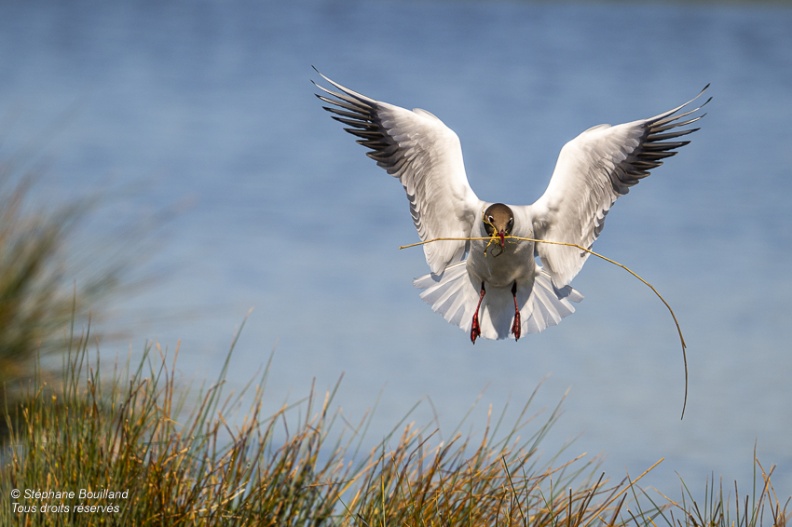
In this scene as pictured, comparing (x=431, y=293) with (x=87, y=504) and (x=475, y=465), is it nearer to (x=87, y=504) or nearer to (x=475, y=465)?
(x=475, y=465)

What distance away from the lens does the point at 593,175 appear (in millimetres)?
4227

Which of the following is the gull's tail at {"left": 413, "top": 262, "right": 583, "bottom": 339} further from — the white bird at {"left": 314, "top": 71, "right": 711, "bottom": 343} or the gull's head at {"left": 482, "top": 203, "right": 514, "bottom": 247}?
the gull's head at {"left": 482, "top": 203, "right": 514, "bottom": 247}

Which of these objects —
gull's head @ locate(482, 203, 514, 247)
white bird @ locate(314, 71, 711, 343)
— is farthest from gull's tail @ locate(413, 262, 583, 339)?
gull's head @ locate(482, 203, 514, 247)

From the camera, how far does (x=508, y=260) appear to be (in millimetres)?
4004

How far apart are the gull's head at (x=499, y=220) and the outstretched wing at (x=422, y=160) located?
0.29 m

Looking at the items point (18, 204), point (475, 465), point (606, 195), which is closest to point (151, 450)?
point (475, 465)

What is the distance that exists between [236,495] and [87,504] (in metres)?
0.43

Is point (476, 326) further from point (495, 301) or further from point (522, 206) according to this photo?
point (522, 206)

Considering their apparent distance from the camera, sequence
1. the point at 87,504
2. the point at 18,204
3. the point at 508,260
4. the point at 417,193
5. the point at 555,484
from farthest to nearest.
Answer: the point at 18,204, the point at 417,193, the point at 508,260, the point at 555,484, the point at 87,504

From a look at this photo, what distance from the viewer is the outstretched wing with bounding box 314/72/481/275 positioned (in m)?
4.18

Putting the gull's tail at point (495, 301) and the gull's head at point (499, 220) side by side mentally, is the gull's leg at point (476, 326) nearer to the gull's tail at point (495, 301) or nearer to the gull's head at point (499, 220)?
the gull's tail at point (495, 301)

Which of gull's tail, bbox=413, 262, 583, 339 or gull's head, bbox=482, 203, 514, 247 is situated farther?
gull's tail, bbox=413, 262, 583, 339

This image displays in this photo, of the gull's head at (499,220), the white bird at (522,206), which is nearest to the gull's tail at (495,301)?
the white bird at (522,206)

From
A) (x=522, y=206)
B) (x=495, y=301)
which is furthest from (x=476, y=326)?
(x=522, y=206)
